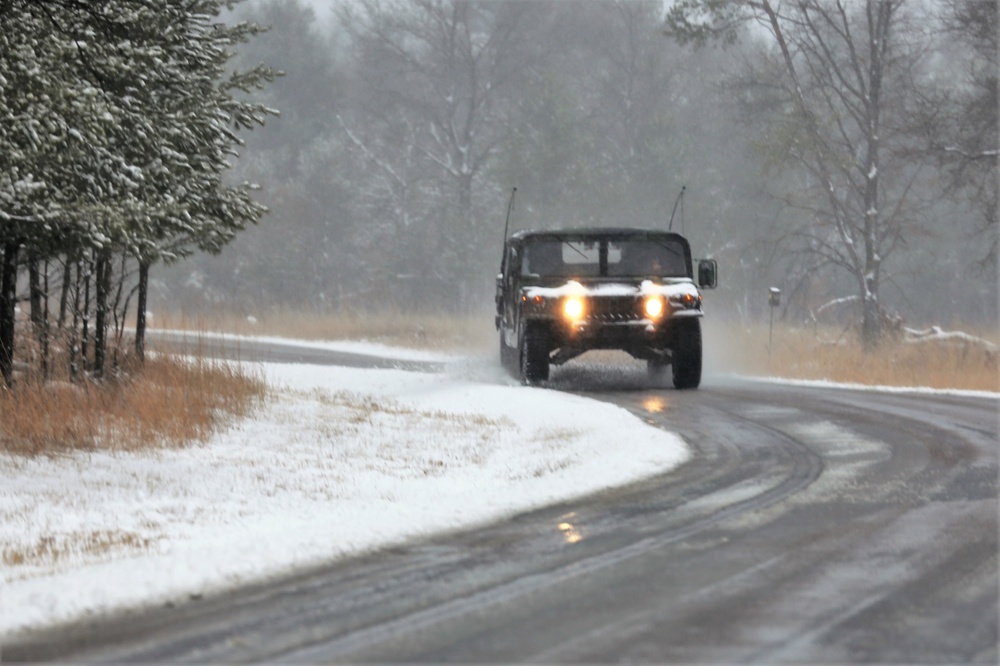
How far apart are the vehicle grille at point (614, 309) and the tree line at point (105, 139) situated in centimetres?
468

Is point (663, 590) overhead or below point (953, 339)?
below

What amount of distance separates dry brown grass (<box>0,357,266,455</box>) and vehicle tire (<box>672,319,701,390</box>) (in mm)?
5466

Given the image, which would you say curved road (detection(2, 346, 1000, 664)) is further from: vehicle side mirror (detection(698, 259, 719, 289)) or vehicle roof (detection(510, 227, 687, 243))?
vehicle roof (detection(510, 227, 687, 243))

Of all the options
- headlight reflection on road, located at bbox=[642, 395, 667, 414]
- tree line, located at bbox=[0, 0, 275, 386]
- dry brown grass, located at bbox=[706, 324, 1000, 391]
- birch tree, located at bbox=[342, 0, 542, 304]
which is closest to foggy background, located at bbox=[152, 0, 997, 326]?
birch tree, located at bbox=[342, 0, 542, 304]

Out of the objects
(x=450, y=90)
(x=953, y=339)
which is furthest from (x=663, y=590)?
(x=450, y=90)

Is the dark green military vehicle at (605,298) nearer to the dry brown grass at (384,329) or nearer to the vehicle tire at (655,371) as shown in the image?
the vehicle tire at (655,371)

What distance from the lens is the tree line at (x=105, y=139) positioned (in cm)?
1034

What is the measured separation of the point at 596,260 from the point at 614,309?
1253 mm

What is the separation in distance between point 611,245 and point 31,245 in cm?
835

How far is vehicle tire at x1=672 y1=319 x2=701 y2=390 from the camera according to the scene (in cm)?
1728

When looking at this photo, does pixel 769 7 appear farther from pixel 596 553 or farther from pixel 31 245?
pixel 596 553

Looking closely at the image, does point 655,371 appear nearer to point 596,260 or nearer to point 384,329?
point 596,260

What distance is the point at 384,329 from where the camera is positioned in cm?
3862

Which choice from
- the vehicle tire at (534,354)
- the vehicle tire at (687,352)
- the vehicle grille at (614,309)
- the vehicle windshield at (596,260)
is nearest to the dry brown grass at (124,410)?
the vehicle tire at (534,354)
